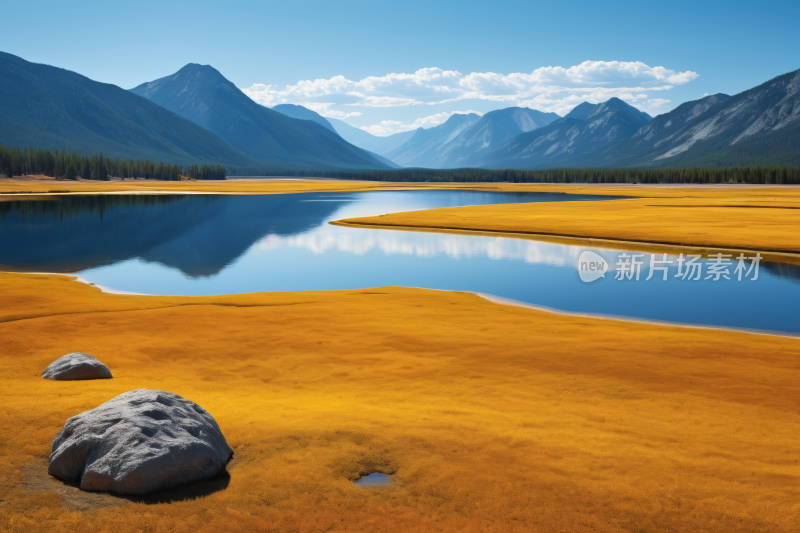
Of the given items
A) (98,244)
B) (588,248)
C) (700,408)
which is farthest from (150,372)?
(98,244)

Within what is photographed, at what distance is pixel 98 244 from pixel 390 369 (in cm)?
4379

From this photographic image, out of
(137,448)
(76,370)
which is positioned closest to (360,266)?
(76,370)

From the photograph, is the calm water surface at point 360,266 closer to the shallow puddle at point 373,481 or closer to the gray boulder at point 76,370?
the gray boulder at point 76,370

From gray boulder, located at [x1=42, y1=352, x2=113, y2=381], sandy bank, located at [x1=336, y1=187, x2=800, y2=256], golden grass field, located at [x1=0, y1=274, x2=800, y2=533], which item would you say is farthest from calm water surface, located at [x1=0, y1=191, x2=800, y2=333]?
gray boulder, located at [x1=42, y1=352, x2=113, y2=381]

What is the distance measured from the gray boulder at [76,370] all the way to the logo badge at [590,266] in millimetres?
25687

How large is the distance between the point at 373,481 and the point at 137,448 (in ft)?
11.1

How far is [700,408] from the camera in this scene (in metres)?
12.2

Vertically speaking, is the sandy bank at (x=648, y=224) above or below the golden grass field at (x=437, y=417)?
above

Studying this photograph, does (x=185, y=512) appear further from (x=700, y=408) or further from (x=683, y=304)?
(x=683, y=304)

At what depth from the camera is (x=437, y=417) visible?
1128cm

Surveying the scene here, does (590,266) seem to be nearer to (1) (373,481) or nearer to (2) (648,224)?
(2) (648,224)

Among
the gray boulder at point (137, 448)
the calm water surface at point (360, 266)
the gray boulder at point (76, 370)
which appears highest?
the gray boulder at point (137, 448)

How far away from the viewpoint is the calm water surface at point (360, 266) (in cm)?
2724

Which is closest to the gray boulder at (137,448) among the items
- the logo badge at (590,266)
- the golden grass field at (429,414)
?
the golden grass field at (429,414)
